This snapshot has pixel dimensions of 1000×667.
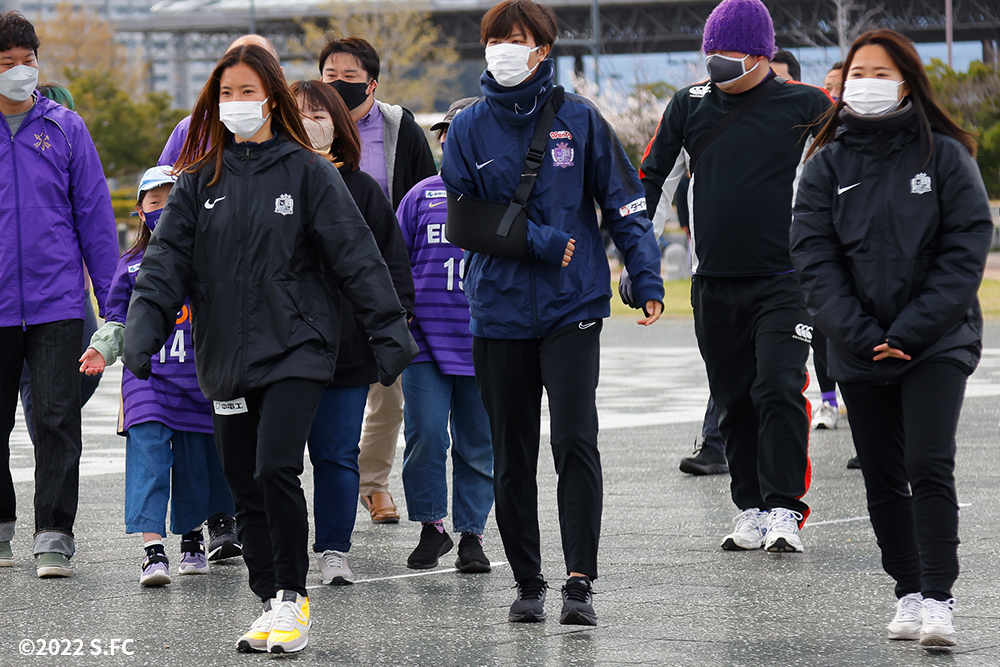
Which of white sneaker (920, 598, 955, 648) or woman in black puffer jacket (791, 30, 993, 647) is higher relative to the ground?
woman in black puffer jacket (791, 30, 993, 647)

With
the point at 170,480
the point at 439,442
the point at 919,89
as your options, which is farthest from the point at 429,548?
the point at 919,89

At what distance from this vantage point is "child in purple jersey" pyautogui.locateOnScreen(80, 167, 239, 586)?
18.9 ft

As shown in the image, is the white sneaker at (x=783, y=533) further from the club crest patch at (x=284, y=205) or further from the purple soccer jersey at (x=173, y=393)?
the club crest patch at (x=284, y=205)

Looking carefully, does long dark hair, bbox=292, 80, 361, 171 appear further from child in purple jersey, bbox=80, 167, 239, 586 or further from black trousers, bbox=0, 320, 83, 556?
black trousers, bbox=0, 320, 83, 556

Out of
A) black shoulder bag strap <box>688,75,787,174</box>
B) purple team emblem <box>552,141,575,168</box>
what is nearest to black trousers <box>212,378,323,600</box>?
purple team emblem <box>552,141,575,168</box>

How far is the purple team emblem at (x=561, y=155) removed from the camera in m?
4.95

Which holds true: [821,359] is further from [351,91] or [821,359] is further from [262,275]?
[262,275]

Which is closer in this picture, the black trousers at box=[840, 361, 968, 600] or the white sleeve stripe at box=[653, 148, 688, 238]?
the black trousers at box=[840, 361, 968, 600]

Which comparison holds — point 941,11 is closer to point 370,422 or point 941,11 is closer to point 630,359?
point 630,359

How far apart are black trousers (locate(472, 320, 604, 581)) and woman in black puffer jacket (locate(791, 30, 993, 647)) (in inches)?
31.0

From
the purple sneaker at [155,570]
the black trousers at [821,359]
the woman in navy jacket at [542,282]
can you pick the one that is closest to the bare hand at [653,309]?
the woman in navy jacket at [542,282]

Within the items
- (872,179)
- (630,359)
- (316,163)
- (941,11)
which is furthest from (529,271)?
(941,11)

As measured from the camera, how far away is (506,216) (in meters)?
4.87

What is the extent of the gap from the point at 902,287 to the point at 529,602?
5.12 feet
